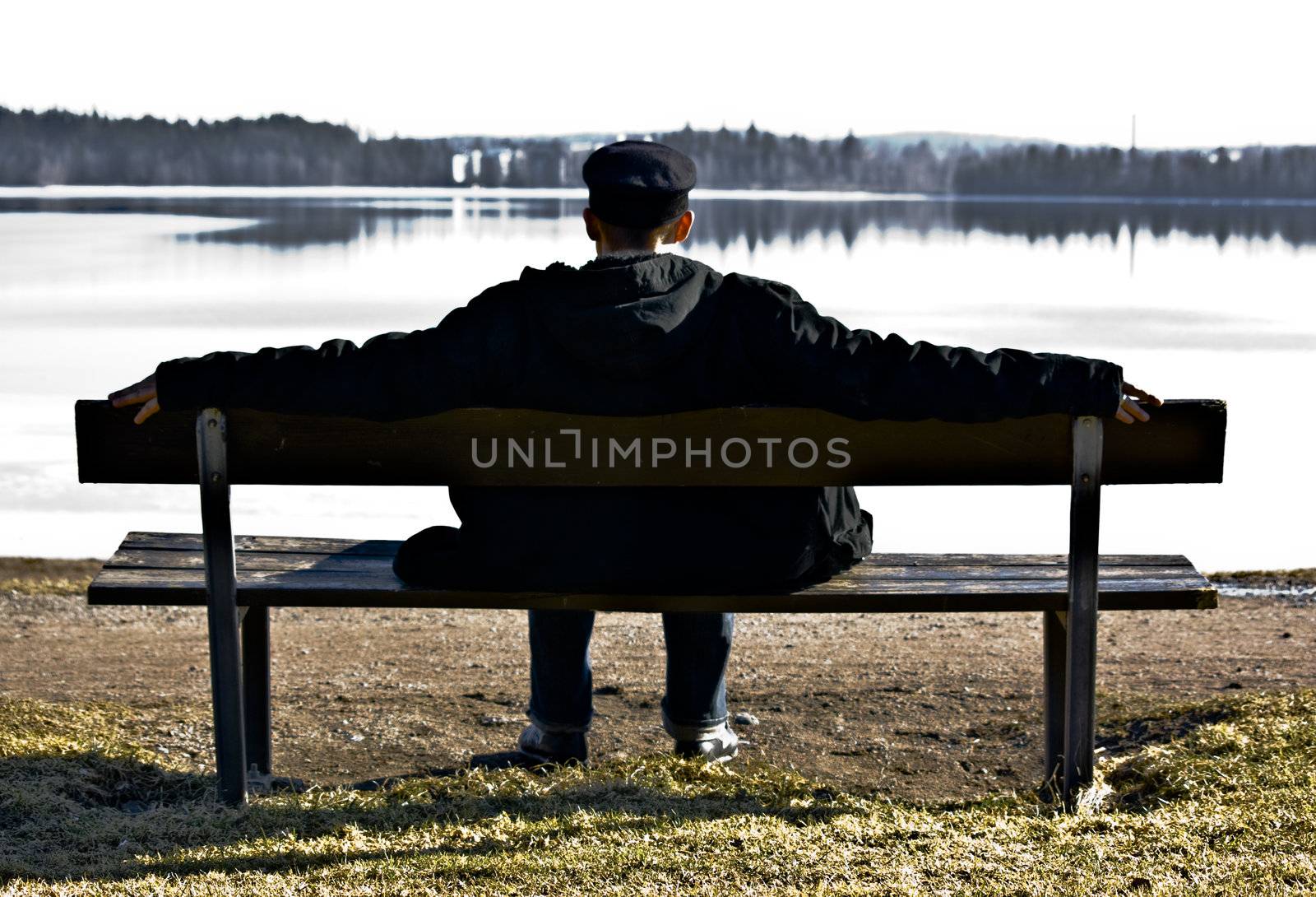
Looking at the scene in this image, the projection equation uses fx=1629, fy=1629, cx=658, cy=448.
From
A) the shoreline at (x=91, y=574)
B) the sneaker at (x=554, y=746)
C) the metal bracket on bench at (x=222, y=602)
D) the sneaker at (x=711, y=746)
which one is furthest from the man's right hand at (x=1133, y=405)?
the shoreline at (x=91, y=574)

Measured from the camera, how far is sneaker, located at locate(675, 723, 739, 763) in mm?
4309

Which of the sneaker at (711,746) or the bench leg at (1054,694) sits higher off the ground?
the bench leg at (1054,694)

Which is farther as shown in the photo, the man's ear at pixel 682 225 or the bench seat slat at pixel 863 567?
the bench seat slat at pixel 863 567

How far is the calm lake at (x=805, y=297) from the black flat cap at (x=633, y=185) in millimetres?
2825

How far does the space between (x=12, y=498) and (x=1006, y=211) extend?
8832 centimetres

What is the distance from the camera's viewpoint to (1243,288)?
37875mm

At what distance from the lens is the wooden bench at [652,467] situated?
3639mm

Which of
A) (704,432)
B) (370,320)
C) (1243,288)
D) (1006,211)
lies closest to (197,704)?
(704,432)

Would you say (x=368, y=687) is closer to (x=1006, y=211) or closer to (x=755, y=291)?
(x=755, y=291)

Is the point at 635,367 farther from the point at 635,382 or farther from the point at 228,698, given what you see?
the point at 228,698

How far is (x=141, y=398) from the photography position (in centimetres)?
364

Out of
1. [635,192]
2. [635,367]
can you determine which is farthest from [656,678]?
[635,192]

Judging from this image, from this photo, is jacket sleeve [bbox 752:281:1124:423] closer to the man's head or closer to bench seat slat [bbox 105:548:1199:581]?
the man's head

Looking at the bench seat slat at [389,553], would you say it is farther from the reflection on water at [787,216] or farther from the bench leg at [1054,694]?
the reflection on water at [787,216]
